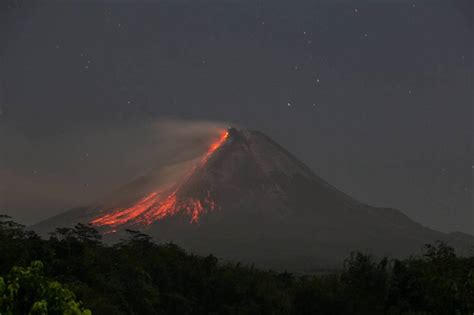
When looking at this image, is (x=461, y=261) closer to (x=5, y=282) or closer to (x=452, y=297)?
(x=452, y=297)

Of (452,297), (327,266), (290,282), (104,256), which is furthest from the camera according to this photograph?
(327,266)

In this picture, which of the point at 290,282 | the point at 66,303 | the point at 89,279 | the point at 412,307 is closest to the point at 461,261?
the point at 412,307

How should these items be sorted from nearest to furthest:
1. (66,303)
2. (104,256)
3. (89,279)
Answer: (66,303), (89,279), (104,256)

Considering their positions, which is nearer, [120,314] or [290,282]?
[120,314]

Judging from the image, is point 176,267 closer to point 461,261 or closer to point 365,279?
point 365,279

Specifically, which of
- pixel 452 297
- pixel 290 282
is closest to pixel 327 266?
pixel 290 282

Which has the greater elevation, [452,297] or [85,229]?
[85,229]
